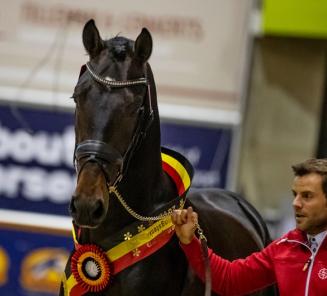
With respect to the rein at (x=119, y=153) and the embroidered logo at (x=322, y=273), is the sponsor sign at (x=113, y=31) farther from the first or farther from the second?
the embroidered logo at (x=322, y=273)

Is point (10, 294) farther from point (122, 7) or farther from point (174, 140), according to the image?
point (122, 7)

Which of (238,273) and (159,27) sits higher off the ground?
(159,27)

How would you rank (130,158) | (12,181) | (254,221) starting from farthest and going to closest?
(12,181) → (254,221) → (130,158)

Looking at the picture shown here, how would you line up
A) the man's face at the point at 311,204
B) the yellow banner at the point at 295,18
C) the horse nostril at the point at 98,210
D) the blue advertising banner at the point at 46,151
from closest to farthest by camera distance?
the horse nostril at the point at 98,210, the man's face at the point at 311,204, the blue advertising banner at the point at 46,151, the yellow banner at the point at 295,18

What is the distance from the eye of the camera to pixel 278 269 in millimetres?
3285

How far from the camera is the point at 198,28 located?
7.37 metres

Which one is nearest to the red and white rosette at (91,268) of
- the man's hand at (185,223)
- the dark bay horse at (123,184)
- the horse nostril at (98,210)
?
the dark bay horse at (123,184)

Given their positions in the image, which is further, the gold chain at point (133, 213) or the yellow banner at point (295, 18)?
the yellow banner at point (295, 18)

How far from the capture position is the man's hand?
3170mm

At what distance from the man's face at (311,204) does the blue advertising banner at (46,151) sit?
4.09 metres

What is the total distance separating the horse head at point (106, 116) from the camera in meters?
2.92

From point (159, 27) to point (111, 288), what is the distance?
435 cm

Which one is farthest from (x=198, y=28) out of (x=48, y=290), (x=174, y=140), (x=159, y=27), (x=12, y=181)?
(x=48, y=290)

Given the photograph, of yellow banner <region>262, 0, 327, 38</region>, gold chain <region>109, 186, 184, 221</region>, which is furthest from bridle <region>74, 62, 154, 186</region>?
yellow banner <region>262, 0, 327, 38</region>
